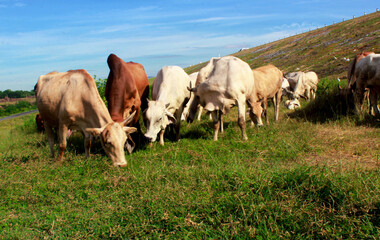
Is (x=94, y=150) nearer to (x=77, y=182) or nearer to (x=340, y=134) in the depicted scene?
(x=77, y=182)

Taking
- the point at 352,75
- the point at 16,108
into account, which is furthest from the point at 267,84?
the point at 16,108

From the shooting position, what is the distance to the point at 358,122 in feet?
29.0

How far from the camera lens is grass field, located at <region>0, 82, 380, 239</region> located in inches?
136

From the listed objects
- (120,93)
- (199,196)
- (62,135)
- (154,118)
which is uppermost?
(120,93)

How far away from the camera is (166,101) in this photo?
8.21 metres

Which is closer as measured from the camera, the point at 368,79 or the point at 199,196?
the point at 199,196

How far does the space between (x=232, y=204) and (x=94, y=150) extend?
543 cm

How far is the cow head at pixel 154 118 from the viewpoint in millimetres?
7270

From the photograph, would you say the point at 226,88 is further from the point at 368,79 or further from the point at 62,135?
the point at 368,79

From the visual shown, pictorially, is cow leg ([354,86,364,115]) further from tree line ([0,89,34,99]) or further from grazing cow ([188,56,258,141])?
tree line ([0,89,34,99])

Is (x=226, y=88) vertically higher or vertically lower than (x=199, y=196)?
higher

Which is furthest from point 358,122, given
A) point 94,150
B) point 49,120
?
point 49,120

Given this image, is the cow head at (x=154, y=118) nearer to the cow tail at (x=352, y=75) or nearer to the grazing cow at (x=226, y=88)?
the grazing cow at (x=226, y=88)

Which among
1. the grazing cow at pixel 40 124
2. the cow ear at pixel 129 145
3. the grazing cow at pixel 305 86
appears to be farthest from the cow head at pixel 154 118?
the grazing cow at pixel 305 86
